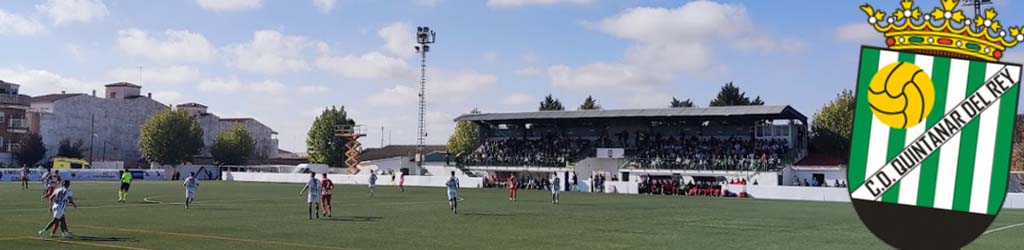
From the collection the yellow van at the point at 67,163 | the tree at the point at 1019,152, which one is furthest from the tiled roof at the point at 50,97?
the tree at the point at 1019,152

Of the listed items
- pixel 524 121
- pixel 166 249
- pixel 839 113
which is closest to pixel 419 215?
pixel 166 249

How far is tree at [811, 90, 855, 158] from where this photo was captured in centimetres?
7969

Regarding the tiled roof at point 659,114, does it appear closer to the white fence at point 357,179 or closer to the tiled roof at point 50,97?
the white fence at point 357,179

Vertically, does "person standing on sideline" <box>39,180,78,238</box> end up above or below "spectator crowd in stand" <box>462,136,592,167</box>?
below

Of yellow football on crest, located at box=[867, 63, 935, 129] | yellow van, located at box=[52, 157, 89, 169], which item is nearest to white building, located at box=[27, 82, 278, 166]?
yellow van, located at box=[52, 157, 89, 169]

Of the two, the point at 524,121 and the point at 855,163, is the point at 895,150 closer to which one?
the point at 855,163

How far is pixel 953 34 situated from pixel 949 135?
2.73 ft

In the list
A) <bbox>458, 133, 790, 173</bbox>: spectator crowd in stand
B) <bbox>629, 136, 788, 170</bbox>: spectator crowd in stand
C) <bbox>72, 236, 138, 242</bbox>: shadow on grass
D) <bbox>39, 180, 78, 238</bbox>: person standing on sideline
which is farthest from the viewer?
<bbox>458, 133, 790, 173</bbox>: spectator crowd in stand

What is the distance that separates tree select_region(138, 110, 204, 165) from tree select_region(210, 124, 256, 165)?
322cm

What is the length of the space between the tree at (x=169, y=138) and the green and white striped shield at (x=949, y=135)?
98.7 meters

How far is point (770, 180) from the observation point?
60.2m

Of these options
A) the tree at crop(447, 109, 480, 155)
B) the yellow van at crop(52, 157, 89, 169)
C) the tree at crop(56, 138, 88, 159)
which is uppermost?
the tree at crop(447, 109, 480, 155)

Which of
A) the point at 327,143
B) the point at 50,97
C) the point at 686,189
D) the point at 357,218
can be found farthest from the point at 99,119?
the point at 357,218

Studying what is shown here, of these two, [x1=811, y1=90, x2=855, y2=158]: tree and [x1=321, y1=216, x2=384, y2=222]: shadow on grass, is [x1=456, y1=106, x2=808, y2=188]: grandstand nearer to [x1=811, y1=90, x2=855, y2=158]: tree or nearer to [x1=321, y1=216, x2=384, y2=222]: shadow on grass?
[x1=811, y1=90, x2=855, y2=158]: tree
